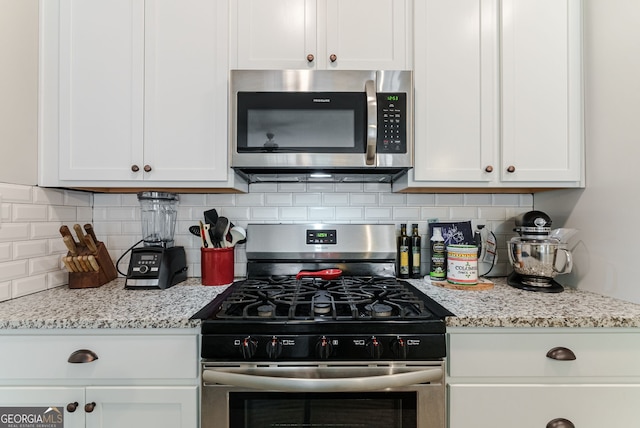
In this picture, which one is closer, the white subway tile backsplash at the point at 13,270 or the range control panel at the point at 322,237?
the white subway tile backsplash at the point at 13,270

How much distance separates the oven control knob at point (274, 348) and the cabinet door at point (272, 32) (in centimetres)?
118

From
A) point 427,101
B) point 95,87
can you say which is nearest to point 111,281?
point 95,87

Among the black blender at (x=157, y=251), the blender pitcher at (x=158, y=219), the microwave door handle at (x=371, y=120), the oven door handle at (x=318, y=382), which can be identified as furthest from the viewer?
the blender pitcher at (x=158, y=219)

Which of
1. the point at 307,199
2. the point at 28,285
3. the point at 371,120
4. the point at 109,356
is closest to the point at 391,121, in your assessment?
the point at 371,120

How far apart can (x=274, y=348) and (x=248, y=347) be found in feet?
0.28

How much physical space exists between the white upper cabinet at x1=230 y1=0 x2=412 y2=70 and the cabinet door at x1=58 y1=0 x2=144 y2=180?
1.56ft

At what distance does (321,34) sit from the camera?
4.58 ft

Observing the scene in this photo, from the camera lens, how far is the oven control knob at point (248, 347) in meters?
1.00

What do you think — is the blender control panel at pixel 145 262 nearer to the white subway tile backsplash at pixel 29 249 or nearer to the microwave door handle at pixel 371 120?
the white subway tile backsplash at pixel 29 249

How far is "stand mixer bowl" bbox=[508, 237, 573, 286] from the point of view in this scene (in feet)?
4.55

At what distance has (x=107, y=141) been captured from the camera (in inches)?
54.6

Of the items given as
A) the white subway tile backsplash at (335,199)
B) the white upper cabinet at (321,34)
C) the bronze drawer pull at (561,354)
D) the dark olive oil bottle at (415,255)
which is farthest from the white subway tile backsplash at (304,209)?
the bronze drawer pull at (561,354)

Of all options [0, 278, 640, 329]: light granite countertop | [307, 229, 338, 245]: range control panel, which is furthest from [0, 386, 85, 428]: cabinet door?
[307, 229, 338, 245]: range control panel

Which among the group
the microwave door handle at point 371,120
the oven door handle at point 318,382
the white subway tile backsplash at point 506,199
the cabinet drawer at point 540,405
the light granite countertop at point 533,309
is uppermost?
the microwave door handle at point 371,120
